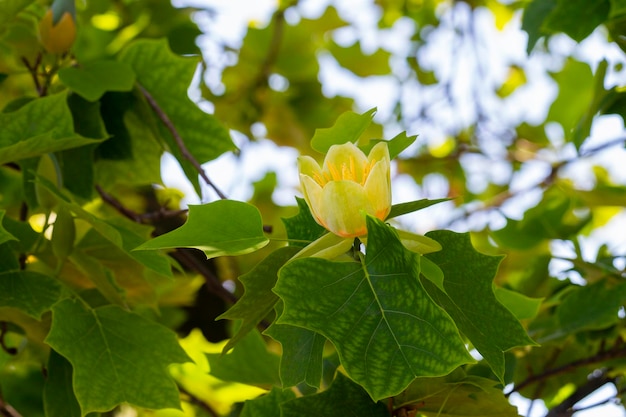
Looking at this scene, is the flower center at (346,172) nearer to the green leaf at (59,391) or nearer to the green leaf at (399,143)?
the green leaf at (399,143)

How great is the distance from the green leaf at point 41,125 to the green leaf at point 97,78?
0.09 metres

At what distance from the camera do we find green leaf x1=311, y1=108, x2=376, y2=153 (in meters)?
0.71

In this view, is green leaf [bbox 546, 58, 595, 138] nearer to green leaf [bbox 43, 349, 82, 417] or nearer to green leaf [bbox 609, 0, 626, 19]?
green leaf [bbox 609, 0, 626, 19]

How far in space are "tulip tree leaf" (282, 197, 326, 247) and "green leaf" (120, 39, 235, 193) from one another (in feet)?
1.23

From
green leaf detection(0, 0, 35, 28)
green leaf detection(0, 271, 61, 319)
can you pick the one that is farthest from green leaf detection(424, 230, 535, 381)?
green leaf detection(0, 0, 35, 28)

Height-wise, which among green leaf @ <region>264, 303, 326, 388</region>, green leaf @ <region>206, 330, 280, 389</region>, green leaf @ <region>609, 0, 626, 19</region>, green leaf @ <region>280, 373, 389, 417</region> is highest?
green leaf @ <region>609, 0, 626, 19</region>

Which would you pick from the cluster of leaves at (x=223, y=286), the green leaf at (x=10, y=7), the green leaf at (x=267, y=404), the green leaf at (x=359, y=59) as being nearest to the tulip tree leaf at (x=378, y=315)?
the cluster of leaves at (x=223, y=286)

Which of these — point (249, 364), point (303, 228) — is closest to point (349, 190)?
point (303, 228)

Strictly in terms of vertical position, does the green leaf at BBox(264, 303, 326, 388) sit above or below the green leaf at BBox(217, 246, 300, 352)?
below

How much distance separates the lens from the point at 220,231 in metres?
0.62

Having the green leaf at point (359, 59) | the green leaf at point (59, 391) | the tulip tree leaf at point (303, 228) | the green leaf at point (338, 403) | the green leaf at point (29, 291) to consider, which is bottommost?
the green leaf at point (359, 59)

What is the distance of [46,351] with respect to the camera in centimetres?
100

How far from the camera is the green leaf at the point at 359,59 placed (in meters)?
1.97

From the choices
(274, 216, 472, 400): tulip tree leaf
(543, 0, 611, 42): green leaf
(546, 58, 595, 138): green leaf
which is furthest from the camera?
(546, 58, 595, 138): green leaf
